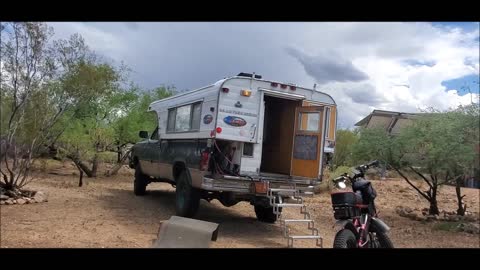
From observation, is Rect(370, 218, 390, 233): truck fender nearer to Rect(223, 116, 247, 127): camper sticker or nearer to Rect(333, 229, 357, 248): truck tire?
Rect(333, 229, 357, 248): truck tire

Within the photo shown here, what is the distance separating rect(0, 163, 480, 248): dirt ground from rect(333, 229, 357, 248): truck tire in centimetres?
214

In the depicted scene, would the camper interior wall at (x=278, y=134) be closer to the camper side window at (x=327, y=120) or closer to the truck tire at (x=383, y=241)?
the camper side window at (x=327, y=120)

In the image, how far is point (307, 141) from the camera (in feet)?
27.7

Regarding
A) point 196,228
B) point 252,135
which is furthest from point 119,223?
point 252,135

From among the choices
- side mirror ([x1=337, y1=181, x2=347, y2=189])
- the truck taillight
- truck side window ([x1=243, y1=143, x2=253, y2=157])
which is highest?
truck side window ([x1=243, y1=143, x2=253, y2=157])

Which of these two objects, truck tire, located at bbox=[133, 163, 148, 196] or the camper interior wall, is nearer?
the camper interior wall

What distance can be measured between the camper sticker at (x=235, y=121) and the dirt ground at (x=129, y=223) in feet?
6.24

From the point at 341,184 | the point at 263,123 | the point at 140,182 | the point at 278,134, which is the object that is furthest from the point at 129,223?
the point at 341,184

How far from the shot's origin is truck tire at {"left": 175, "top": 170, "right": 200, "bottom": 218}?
27.4 ft

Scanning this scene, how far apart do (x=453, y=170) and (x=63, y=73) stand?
884 cm

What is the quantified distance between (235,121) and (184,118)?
1.75m

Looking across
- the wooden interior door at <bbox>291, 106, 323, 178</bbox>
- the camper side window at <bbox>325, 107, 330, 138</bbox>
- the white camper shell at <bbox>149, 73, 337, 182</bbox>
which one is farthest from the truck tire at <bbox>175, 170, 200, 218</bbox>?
the camper side window at <bbox>325, 107, 330, 138</bbox>

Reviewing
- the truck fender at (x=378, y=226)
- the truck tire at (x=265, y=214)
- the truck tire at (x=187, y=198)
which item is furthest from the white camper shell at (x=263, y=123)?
the truck fender at (x=378, y=226)

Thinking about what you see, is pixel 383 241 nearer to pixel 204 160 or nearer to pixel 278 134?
pixel 204 160
